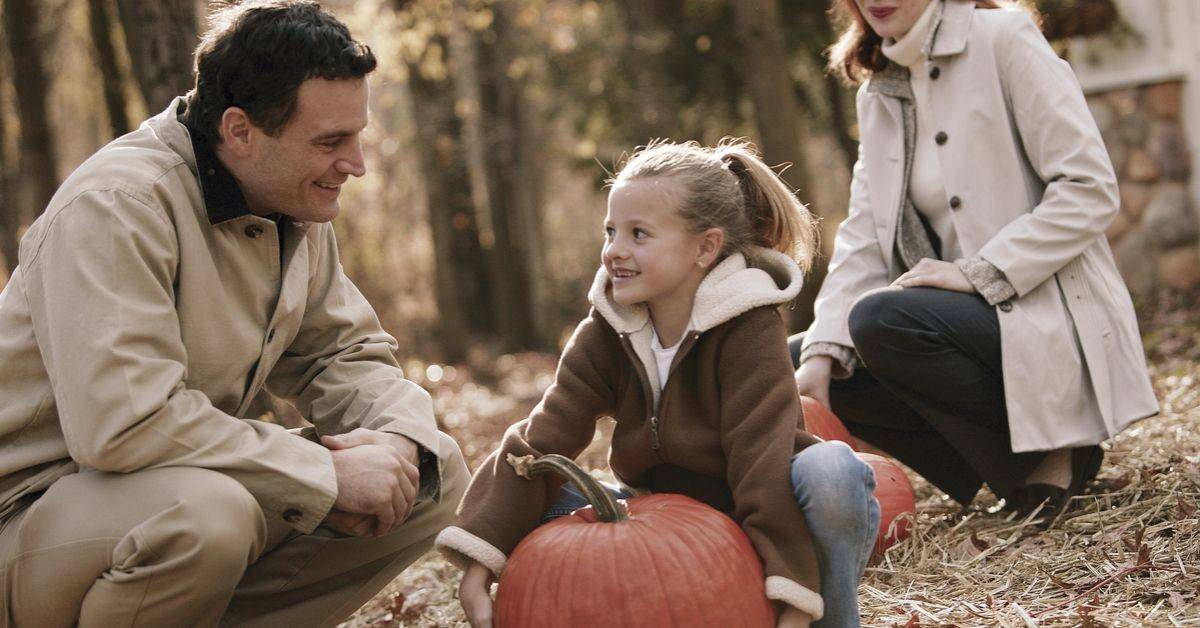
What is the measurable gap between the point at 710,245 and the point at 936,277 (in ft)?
3.77

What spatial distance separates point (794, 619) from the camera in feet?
8.52

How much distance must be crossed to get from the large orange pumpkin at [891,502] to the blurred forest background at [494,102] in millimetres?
3047

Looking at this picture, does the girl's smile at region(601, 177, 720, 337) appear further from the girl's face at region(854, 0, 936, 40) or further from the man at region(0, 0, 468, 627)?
the girl's face at region(854, 0, 936, 40)

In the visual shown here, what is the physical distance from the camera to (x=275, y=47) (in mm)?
2879

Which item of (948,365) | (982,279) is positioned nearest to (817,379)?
(948,365)

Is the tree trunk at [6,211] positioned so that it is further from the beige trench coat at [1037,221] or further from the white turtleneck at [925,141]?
the beige trench coat at [1037,221]

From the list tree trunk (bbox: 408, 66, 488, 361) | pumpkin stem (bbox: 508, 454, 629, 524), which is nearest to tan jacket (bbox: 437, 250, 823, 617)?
pumpkin stem (bbox: 508, 454, 629, 524)

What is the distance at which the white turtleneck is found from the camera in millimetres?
3969

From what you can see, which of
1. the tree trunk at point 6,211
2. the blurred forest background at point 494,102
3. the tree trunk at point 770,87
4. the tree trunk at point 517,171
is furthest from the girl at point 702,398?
the tree trunk at point 6,211

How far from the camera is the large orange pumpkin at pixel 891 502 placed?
3.64m

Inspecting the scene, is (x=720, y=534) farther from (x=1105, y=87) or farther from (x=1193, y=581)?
(x=1105, y=87)

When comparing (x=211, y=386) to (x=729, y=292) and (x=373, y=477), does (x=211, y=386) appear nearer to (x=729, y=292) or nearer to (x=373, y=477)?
(x=373, y=477)

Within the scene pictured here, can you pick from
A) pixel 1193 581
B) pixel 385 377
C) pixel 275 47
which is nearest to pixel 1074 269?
pixel 1193 581

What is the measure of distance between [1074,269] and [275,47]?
2549 millimetres
